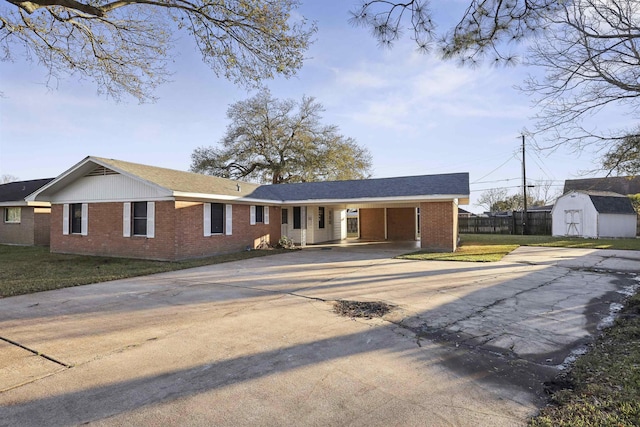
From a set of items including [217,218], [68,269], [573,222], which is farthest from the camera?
[573,222]

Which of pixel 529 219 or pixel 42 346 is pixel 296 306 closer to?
pixel 42 346

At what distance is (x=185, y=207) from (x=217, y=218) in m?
1.81

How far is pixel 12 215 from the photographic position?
771 inches

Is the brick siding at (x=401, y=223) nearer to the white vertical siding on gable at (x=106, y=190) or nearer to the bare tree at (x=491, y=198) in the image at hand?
the white vertical siding on gable at (x=106, y=190)

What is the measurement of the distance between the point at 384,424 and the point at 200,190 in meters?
11.7

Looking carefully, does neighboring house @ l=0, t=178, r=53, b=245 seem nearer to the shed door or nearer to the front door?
the front door

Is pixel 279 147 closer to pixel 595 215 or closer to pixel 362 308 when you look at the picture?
pixel 595 215

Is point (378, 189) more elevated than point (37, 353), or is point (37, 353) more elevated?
point (378, 189)

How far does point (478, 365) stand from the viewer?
3.60m

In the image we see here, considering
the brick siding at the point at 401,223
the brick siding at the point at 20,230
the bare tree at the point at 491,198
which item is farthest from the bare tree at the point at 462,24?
the bare tree at the point at 491,198

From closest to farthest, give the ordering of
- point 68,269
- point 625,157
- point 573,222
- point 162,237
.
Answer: point 625,157 < point 68,269 < point 162,237 < point 573,222

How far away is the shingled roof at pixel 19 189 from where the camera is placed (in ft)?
62.8

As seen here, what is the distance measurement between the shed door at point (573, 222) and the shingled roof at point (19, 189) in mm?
33877

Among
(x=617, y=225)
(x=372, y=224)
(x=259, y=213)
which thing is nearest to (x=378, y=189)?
(x=259, y=213)
